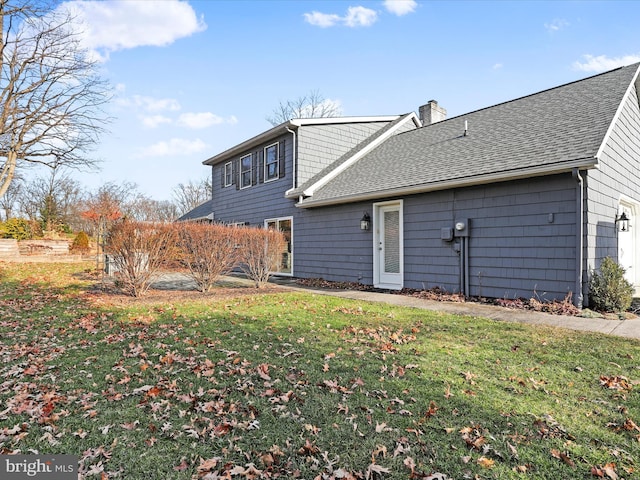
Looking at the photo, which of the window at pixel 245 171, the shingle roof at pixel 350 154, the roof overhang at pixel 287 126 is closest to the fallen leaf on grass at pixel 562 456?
the shingle roof at pixel 350 154

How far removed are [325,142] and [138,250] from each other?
7646 millimetres

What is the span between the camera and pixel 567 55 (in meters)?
11.0

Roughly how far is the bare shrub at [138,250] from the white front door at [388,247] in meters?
5.18

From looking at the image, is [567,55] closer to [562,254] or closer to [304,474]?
[562,254]

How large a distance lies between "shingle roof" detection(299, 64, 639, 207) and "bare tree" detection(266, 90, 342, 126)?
20.0 meters

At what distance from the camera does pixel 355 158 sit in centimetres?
1281

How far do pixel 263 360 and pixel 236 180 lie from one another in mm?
12774

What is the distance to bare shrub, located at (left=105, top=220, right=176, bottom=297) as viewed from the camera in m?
7.88

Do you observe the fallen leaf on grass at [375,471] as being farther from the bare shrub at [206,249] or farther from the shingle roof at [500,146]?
the bare shrub at [206,249]

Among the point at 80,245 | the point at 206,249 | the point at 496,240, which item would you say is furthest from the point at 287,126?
the point at 80,245

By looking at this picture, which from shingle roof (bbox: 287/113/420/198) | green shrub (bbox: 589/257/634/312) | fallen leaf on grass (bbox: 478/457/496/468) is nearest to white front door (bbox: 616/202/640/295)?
green shrub (bbox: 589/257/634/312)

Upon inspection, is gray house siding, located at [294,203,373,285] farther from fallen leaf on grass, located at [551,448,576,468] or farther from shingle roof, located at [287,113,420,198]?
fallen leaf on grass, located at [551,448,576,468]

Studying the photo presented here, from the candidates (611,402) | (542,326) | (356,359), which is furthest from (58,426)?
(542,326)

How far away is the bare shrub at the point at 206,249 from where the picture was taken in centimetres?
860
